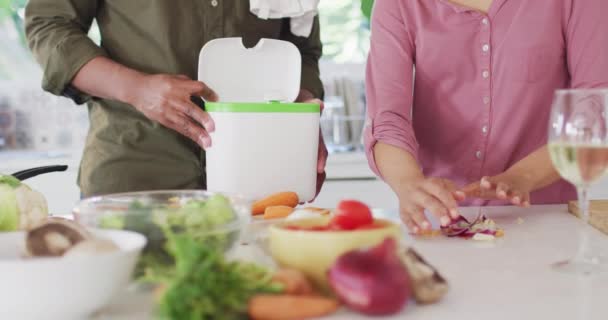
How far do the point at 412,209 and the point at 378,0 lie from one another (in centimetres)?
58

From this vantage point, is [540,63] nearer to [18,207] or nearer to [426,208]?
[426,208]

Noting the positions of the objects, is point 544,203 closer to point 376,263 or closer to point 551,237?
point 551,237

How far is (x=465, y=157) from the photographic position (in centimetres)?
147

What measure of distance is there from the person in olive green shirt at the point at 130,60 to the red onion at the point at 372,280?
0.89 metres

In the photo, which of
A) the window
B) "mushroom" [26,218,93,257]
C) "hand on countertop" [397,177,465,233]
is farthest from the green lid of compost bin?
A: the window

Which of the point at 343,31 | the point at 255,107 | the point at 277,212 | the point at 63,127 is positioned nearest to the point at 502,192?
the point at 277,212

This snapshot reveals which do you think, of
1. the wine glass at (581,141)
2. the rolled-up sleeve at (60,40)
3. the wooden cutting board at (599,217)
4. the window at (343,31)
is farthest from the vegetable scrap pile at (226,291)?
the window at (343,31)

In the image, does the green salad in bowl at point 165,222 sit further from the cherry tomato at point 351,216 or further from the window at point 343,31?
the window at point 343,31

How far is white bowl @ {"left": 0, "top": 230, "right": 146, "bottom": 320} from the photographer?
0.60 m

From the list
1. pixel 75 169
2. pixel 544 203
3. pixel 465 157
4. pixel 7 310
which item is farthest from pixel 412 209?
pixel 75 169

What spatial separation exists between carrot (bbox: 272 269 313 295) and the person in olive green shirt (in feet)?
2.79

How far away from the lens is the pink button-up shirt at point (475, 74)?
1.37 m

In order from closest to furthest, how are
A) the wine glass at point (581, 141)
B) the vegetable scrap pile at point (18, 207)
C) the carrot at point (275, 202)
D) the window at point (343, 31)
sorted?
the wine glass at point (581, 141)
the vegetable scrap pile at point (18, 207)
the carrot at point (275, 202)
the window at point (343, 31)

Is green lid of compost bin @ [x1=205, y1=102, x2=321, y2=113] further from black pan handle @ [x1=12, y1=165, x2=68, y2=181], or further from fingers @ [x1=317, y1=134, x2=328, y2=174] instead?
black pan handle @ [x1=12, y1=165, x2=68, y2=181]
